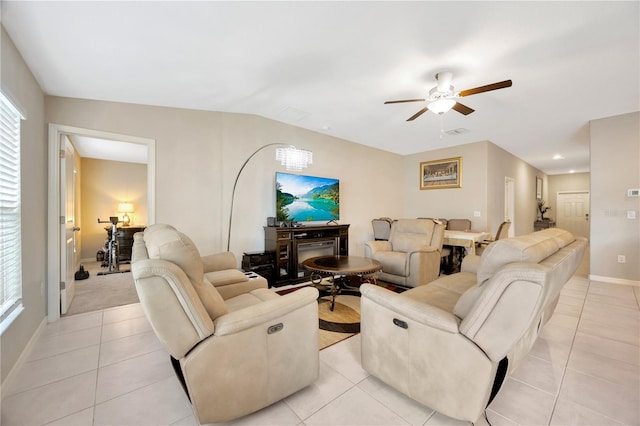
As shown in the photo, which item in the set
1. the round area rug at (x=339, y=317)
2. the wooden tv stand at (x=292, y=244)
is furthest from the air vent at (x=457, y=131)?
the round area rug at (x=339, y=317)

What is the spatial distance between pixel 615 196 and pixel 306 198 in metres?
4.83

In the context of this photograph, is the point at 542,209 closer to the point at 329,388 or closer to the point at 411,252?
the point at 411,252

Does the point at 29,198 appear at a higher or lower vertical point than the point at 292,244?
higher

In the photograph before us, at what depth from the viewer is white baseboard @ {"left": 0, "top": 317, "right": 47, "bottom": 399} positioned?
166cm

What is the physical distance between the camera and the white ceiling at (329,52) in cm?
184

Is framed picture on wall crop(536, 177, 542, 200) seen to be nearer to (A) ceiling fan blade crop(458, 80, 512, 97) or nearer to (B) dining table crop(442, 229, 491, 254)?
(B) dining table crop(442, 229, 491, 254)

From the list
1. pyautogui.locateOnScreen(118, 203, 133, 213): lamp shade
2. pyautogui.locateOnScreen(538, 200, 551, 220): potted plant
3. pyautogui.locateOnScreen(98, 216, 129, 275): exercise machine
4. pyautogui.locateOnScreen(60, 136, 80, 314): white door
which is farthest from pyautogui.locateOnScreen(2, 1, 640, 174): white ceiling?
pyautogui.locateOnScreen(538, 200, 551, 220): potted plant

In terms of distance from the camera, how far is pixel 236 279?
8.15 ft

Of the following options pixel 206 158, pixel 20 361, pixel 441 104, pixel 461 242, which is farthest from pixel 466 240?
pixel 20 361

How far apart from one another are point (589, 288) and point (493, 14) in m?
4.12

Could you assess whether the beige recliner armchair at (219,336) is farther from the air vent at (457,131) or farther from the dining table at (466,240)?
the air vent at (457,131)

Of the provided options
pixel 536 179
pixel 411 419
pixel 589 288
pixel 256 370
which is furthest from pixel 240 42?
pixel 536 179

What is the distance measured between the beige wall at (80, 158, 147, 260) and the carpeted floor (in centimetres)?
173

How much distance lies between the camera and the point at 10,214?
193cm
